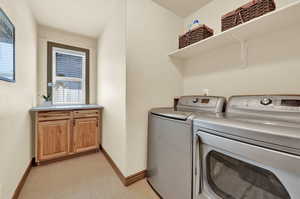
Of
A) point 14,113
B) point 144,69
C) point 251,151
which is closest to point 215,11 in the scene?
point 144,69

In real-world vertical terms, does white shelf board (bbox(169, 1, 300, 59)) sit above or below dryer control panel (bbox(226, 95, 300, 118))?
above

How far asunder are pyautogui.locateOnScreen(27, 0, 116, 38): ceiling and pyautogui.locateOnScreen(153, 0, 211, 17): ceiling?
745 millimetres

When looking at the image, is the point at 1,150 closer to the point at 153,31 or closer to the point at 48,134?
the point at 48,134

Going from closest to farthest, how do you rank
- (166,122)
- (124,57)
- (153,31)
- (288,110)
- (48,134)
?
1. (288,110)
2. (166,122)
3. (124,57)
4. (153,31)
5. (48,134)

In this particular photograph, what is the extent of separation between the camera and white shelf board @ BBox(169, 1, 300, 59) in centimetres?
91

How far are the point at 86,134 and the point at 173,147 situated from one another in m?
1.81

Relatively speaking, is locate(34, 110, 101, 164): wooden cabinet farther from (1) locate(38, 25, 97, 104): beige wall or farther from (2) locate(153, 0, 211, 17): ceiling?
(2) locate(153, 0, 211, 17): ceiling

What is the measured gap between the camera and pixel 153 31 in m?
1.71

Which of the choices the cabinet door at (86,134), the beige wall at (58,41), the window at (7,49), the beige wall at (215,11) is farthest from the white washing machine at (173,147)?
the beige wall at (58,41)

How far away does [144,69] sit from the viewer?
1637 mm

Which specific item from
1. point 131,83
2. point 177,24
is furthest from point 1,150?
point 177,24

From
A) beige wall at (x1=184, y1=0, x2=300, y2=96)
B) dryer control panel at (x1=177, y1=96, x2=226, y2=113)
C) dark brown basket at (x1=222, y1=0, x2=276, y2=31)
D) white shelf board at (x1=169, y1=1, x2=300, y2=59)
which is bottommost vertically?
dryer control panel at (x1=177, y1=96, x2=226, y2=113)

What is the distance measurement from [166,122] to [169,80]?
2.65 ft

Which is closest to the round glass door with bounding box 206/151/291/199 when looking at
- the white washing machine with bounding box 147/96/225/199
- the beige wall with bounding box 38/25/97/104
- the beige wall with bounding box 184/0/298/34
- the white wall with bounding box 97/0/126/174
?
the white washing machine with bounding box 147/96/225/199
